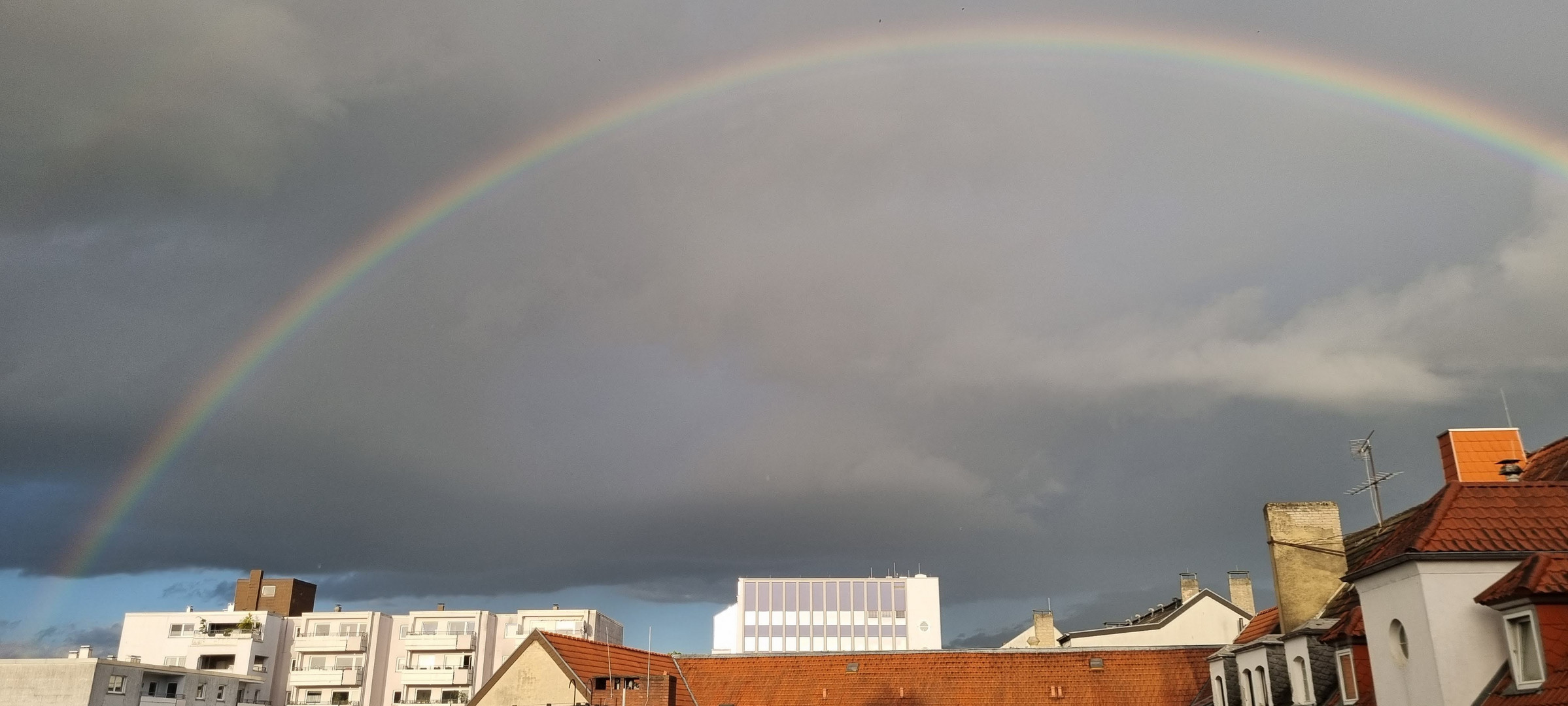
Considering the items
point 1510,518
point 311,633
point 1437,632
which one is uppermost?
point 311,633

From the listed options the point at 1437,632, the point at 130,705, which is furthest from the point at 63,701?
the point at 1437,632

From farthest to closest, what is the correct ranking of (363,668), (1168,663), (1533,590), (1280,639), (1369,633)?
(363,668), (1168,663), (1280,639), (1369,633), (1533,590)

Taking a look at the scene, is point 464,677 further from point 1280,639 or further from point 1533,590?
point 1533,590

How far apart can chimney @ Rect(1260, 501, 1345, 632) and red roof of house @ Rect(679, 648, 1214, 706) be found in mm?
21387

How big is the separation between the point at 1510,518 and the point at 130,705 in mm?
119799

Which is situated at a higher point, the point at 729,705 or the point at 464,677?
the point at 464,677

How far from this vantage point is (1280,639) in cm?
3588

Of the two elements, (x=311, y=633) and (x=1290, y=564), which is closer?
(x=1290, y=564)

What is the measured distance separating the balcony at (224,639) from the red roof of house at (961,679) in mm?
99014

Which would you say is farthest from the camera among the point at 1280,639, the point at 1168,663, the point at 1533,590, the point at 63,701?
the point at 63,701

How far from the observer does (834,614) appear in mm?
190250

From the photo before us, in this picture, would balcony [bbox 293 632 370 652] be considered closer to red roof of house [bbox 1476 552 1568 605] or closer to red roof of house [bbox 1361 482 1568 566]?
red roof of house [bbox 1361 482 1568 566]

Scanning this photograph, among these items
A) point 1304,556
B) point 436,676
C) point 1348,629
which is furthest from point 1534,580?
point 436,676

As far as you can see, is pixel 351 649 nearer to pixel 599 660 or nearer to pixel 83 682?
pixel 83 682
